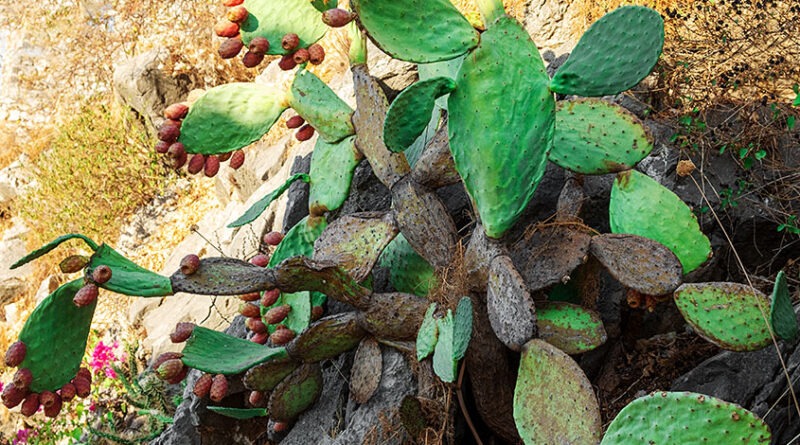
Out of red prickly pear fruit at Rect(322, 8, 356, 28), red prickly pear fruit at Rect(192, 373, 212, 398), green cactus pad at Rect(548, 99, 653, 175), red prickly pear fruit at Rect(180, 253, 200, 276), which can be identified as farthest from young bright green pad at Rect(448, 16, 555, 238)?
red prickly pear fruit at Rect(192, 373, 212, 398)

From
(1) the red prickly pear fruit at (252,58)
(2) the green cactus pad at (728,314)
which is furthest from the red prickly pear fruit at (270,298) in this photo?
(2) the green cactus pad at (728,314)

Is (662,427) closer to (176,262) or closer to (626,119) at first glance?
(626,119)

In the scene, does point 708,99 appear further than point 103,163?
No

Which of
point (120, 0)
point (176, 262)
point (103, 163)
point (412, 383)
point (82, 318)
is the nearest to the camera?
point (82, 318)

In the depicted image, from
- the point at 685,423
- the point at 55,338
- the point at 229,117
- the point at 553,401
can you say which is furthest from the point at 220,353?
the point at 685,423

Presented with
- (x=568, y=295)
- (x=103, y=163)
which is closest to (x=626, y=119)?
(x=568, y=295)

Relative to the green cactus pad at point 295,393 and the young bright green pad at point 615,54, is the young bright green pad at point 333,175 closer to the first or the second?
the green cactus pad at point 295,393

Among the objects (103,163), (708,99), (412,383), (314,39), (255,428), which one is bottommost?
(103,163)

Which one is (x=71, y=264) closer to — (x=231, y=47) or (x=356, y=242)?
(x=356, y=242)
